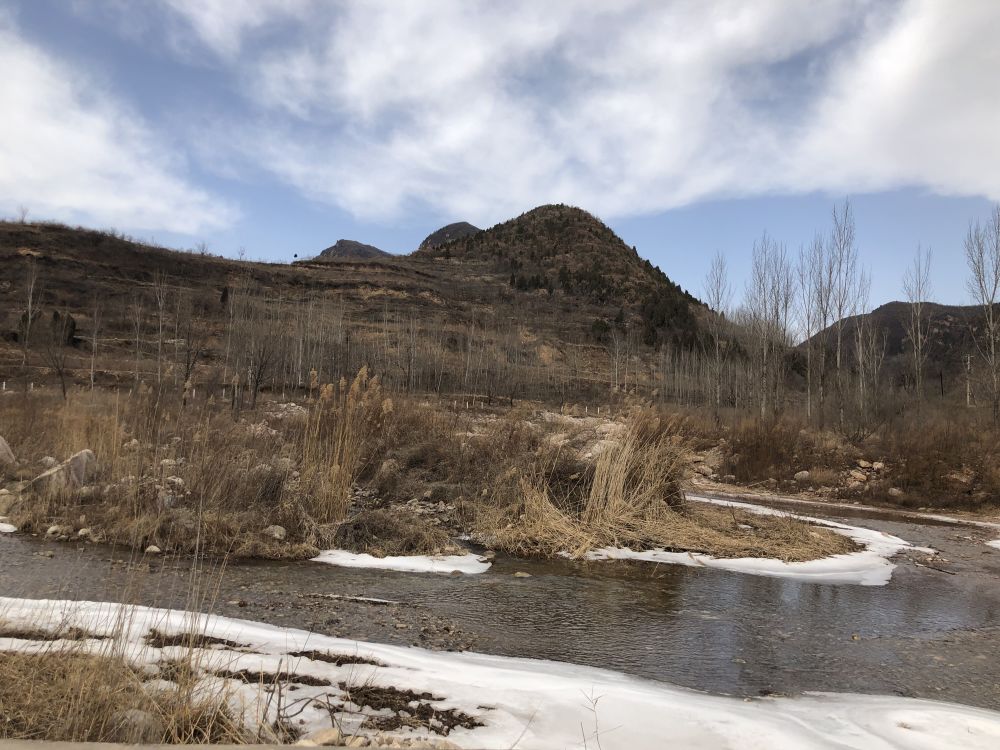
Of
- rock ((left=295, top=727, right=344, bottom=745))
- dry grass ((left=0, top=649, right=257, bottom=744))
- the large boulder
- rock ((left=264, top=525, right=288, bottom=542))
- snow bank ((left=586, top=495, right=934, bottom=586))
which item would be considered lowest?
snow bank ((left=586, top=495, right=934, bottom=586))

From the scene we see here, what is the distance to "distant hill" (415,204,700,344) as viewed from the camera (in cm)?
7206

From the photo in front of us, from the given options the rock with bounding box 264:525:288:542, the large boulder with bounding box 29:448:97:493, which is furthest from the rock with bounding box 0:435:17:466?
Result: the rock with bounding box 264:525:288:542

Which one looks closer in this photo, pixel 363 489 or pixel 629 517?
pixel 629 517

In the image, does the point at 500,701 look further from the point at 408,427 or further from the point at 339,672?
the point at 408,427

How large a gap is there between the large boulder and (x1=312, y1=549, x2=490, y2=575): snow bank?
12.1ft

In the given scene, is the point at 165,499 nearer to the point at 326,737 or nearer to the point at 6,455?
the point at 6,455

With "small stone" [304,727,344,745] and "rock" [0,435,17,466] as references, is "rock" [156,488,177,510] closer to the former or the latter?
"rock" [0,435,17,466]

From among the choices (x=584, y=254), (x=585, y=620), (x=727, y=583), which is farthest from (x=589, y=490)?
(x=584, y=254)

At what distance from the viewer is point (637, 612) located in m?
5.38

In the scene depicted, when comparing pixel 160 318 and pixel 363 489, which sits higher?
pixel 160 318

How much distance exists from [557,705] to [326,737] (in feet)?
4.32

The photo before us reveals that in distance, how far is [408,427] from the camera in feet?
37.6

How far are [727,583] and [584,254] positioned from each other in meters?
89.2

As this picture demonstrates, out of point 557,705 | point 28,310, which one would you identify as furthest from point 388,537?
point 28,310
